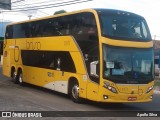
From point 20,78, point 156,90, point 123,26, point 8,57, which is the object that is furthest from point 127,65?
point 8,57

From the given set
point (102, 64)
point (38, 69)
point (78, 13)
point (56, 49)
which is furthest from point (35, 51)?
point (102, 64)

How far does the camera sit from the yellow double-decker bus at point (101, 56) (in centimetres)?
1452

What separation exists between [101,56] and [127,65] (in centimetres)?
101

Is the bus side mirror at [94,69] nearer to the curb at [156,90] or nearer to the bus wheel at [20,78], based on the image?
the bus wheel at [20,78]

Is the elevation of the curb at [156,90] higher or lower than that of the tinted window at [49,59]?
lower

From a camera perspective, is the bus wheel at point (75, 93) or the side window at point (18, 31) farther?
the side window at point (18, 31)

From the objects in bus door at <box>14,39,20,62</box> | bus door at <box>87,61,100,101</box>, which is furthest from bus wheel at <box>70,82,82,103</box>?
bus door at <box>14,39,20,62</box>

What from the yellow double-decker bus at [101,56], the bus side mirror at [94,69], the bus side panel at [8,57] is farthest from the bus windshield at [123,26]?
the bus side panel at [8,57]

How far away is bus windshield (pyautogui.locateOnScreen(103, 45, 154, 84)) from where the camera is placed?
14.5 metres

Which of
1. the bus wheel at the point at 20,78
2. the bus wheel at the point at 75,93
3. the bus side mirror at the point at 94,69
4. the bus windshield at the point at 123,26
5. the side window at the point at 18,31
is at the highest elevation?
the bus windshield at the point at 123,26

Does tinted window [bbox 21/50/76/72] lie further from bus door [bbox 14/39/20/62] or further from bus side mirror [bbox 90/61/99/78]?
bus side mirror [bbox 90/61/99/78]

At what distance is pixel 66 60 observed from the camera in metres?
17.2

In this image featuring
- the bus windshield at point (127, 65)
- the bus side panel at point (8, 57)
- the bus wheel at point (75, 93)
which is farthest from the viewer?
the bus side panel at point (8, 57)

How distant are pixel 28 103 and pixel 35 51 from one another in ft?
20.7
